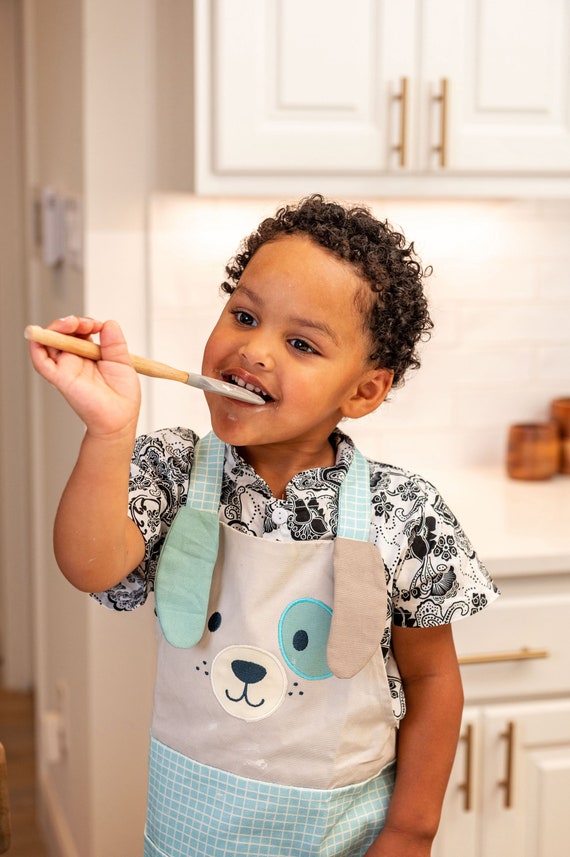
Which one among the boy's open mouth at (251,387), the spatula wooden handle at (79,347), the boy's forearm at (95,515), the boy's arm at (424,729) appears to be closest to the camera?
the spatula wooden handle at (79,347)

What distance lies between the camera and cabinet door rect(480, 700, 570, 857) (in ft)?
6.22

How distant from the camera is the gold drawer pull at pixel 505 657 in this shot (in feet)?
6.10

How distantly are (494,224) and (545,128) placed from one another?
37cm

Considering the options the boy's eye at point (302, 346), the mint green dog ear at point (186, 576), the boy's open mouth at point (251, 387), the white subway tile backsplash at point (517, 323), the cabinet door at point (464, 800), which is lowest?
the cabinet door at point (464, 800)

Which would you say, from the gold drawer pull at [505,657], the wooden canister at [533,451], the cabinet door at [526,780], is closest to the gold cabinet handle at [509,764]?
the cabinet door at [526,780]

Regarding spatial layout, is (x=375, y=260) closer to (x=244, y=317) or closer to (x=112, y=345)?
(x=244, y=317)

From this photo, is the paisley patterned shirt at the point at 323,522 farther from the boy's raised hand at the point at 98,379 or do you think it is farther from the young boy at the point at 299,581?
the boy's raised hand at the point at 98,379

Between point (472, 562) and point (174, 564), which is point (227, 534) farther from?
point (472, 562)

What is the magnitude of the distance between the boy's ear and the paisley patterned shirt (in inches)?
2.3

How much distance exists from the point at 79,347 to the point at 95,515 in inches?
6.7

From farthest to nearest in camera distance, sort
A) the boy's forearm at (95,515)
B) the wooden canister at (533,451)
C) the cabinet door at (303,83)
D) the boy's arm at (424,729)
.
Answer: the wooden canister at (533,451) < the cabinet door at (303,83) < the boy's arm at (424,729) < the boy's forearm at (95,515)

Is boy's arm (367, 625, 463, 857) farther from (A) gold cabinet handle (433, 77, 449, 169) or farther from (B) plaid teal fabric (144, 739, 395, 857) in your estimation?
(A) gold cabinet handle (433, 77, 449, 169)

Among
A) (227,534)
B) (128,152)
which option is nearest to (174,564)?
(227,534)

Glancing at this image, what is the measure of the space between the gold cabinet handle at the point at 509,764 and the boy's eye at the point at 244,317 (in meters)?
1.04
